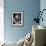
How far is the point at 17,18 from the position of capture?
5492mm

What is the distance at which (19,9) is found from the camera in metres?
5.47

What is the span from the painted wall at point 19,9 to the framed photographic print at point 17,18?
163mm

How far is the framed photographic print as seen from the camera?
5473mm

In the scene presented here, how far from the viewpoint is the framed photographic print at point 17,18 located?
18.0 feet

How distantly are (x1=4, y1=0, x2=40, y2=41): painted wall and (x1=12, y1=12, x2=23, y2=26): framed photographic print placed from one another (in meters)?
0.16

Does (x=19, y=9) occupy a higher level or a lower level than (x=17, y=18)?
higher

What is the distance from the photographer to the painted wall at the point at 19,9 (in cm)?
546

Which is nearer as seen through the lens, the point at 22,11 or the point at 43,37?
the point at 43,37

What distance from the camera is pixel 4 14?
5453mm

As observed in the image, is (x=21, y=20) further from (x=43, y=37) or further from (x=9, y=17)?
(x=43, y=37)

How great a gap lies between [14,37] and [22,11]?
43.9 inches

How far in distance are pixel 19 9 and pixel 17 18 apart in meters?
0.38

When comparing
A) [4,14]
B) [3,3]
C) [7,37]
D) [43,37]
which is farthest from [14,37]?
[43,37]

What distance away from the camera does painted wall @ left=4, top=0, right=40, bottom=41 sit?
546 centimetres
